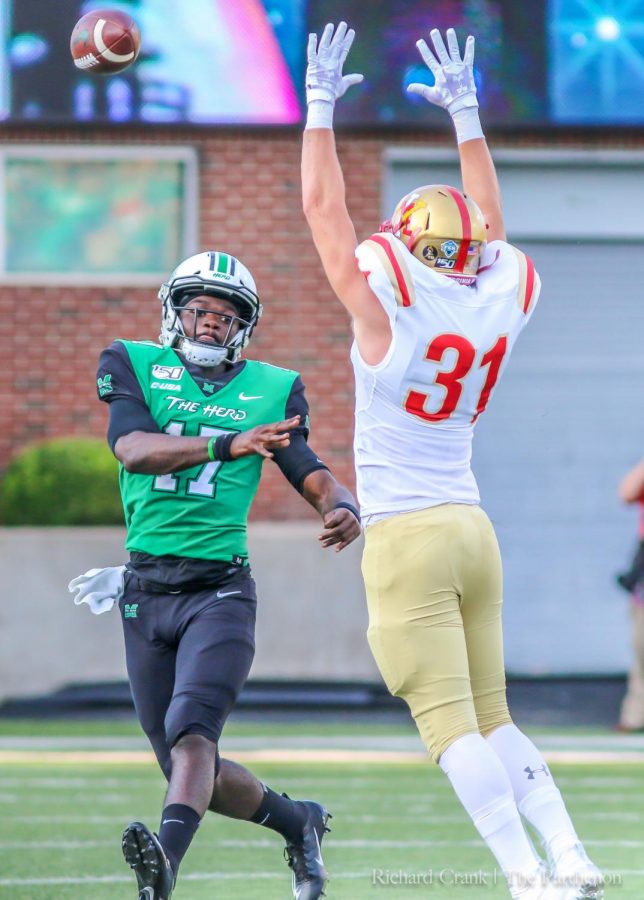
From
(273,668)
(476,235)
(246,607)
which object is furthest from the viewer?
(273,668)

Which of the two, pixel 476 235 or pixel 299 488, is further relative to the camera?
pixel 299 488

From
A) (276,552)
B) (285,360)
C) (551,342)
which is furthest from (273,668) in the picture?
(551,342)

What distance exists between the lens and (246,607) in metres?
5.18

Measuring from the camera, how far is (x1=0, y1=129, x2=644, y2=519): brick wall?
1436cm

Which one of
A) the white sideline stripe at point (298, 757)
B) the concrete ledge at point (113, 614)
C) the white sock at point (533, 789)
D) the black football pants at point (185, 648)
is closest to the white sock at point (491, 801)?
the white sock at point (533, 789)

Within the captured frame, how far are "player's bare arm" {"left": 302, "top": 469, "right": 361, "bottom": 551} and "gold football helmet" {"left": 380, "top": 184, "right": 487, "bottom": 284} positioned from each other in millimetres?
807

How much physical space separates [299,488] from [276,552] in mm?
8092

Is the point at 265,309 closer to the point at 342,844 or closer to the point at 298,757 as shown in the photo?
the point at 298,757

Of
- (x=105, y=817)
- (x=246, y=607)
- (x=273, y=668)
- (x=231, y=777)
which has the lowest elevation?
(x=273, y=668)

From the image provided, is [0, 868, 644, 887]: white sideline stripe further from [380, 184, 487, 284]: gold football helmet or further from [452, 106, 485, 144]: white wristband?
[452, 106, 485, 144]: white wristband

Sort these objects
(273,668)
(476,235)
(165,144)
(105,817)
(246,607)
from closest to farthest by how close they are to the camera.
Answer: (476,235), (246,607), (105,817), (273,668), (165,144)

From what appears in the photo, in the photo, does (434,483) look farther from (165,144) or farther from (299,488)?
(165,144)

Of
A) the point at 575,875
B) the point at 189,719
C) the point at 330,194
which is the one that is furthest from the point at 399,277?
the point at 575,875

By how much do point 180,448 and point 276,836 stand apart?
314 cm
